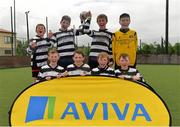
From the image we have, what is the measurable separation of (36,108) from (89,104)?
2.16 ft

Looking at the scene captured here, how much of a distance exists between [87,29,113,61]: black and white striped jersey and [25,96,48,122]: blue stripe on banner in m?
2.18

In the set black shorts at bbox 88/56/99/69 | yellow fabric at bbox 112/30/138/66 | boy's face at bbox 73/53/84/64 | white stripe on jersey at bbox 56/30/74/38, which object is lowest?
black shorts at bbox 88/56/99/69

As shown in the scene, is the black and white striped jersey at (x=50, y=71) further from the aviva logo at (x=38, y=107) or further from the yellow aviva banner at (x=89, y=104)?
the aviva logo at (x=38, y=107)

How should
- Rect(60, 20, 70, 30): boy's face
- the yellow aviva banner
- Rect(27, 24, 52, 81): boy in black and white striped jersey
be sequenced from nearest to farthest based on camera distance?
1. the yellow aviva banner
2. Rect(60, 20, 70, 30): boy's face
3. Rect(27, 24, 52, 81): boy in black and white striped jersey

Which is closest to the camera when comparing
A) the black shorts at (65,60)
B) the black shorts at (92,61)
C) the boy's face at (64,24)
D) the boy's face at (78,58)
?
the boy's face at (78,58)

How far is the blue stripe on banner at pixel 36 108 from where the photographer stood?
15.1 feet

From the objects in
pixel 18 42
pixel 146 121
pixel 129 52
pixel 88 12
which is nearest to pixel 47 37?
pixel 88 12

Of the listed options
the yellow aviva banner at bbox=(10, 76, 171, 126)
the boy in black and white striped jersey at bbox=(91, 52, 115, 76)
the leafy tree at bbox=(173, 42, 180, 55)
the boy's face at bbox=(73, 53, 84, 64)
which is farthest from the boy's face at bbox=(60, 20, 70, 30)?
the leafy tree at bbox=(173, 42, 180, 55)

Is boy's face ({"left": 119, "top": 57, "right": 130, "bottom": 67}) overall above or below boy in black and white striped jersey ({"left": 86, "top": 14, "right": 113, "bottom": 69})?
below

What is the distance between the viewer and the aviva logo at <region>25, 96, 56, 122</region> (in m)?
4.61

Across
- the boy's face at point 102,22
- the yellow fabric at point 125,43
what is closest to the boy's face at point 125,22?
the yellow fabric at point 125,43

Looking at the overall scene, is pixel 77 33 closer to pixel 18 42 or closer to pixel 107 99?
pixel 107 99

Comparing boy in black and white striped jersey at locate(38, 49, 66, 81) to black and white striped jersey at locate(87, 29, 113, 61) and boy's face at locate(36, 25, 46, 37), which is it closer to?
black and white striped jersey at locate(87, 29, 113, 61)

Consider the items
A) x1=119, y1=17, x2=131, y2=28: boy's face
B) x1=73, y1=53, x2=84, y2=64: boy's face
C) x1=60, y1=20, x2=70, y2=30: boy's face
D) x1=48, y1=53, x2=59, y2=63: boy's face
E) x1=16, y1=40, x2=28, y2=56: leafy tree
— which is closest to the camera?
x1=73, y1=53, x2=84, y2=64: boy's face
